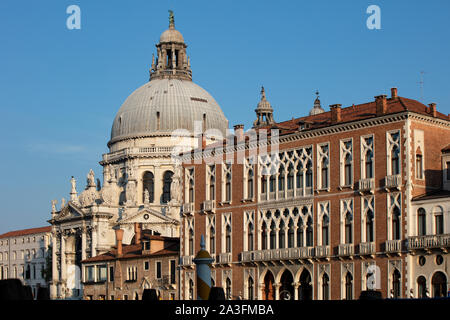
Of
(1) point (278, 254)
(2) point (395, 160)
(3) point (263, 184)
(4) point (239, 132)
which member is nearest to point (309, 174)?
(3) point (263, 184)

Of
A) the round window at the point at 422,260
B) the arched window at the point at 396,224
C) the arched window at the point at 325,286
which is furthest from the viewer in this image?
the arched window at the point at 325,286

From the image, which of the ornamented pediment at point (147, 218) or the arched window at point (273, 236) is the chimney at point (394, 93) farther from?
the ornamented pediment at point (147, 218)

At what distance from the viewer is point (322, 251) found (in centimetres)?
4900

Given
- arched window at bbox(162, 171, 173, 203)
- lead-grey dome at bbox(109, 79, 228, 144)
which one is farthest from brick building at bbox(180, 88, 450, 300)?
lead-grey dome at bbox(109, 79, 228, 144)

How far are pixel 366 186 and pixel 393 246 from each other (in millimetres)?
3667

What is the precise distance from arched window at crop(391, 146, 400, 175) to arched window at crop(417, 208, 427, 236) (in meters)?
2.50

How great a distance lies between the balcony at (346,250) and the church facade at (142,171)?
45708 millimetres

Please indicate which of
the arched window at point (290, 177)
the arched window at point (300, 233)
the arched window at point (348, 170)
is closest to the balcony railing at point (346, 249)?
the arched window at point (348, 170)

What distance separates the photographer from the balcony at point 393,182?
149 ft

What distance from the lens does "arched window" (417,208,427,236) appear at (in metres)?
44.4

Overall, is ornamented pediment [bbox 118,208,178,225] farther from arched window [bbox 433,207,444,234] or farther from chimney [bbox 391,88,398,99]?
arched window [bbox 433,207,444,234]

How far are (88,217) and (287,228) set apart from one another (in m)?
48.3

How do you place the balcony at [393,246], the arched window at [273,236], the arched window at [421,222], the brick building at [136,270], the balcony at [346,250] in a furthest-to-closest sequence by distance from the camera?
1. the brick building at [136,270]
2. the arched window at [273,236]
3. the balcony at [346,250]
4. the balcony at [393,246]
5. the arched window at [421,222]

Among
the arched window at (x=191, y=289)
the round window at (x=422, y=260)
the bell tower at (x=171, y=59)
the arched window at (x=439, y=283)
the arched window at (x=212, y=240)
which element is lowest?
the arched window at (x=191, y=289)
